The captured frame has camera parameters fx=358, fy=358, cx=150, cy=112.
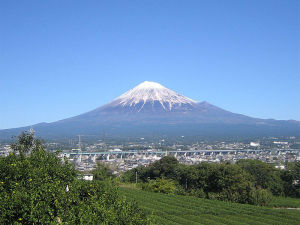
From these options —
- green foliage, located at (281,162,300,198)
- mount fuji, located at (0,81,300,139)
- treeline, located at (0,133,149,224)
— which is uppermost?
mount fuji, located at (0,81,300,139)

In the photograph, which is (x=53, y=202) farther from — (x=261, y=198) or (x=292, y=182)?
(x=292, y=182)

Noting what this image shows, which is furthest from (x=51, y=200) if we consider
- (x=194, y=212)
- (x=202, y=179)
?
(x=202, y=179)

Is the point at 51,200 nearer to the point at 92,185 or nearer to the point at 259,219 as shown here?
the point at 92,185

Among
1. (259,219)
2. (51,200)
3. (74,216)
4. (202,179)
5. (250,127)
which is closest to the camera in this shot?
(74,216)

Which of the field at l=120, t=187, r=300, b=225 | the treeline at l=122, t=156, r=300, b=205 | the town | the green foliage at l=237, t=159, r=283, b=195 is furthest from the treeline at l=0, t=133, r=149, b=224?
the town

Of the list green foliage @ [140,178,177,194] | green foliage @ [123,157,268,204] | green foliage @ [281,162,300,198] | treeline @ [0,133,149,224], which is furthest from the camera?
green foliage @ [281,162,300,198]

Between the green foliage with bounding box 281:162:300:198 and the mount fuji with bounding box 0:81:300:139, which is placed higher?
the mount fuji with bounding box 0:81:300:139

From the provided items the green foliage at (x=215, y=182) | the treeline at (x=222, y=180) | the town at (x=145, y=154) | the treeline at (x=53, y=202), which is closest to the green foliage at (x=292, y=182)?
the treeline at (x=222, y=180)

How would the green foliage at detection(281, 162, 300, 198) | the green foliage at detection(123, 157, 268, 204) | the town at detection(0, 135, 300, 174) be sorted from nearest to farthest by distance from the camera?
1. the green foliage at detection(123, 157, 268, 204)
2. the green foliage at detection(281, 162, 300, 198)
3. the town at detection(0, 135, 300, 174)

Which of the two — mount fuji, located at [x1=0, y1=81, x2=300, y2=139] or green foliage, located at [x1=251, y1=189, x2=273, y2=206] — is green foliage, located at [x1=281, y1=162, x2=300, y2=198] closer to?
green foliage, located at [x1=251, y1=189, x2=273, y2=206]
